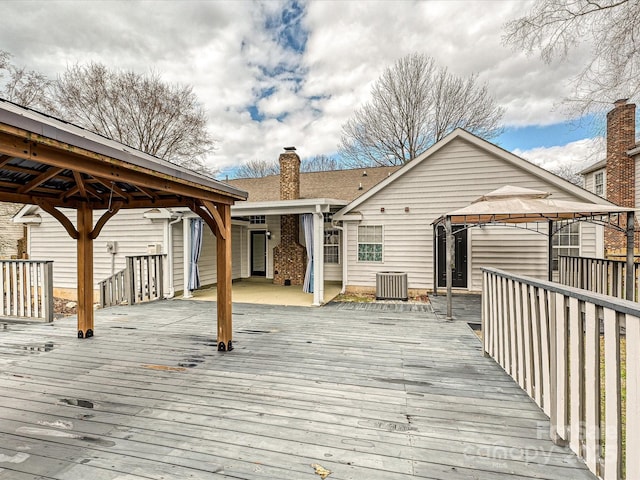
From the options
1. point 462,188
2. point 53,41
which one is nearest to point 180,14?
point 53,41

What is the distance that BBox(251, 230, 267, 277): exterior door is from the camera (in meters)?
13.0

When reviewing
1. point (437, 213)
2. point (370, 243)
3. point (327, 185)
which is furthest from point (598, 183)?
point (370, 243)

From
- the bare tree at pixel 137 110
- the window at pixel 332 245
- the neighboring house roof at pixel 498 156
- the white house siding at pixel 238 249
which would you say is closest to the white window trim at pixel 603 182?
the neighboring house roof at pixel 498 156

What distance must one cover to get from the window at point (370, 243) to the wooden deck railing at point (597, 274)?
4418 mm

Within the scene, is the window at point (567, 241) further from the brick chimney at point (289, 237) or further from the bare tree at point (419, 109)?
the bare tree at point (419, 109)

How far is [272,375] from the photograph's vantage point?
3.60m

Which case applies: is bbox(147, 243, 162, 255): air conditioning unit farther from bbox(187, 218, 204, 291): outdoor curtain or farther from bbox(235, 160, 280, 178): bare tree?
bbox(235, 160, 280, 178): bare tree

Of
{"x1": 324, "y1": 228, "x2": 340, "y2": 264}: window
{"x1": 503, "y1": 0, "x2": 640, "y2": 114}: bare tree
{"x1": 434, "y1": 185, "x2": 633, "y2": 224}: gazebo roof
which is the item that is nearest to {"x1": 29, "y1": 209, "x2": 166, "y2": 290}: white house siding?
{"x1": 324, "y1": 228, "x2": 340, "y2": 264}: window

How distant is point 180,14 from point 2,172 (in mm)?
10494

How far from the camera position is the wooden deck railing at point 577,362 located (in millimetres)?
1582

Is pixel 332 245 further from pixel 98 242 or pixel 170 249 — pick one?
pixel 98 242

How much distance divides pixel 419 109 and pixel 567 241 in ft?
39.7

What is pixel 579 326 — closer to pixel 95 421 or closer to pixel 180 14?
pixel 95 421

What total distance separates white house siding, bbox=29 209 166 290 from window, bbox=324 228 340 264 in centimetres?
548
